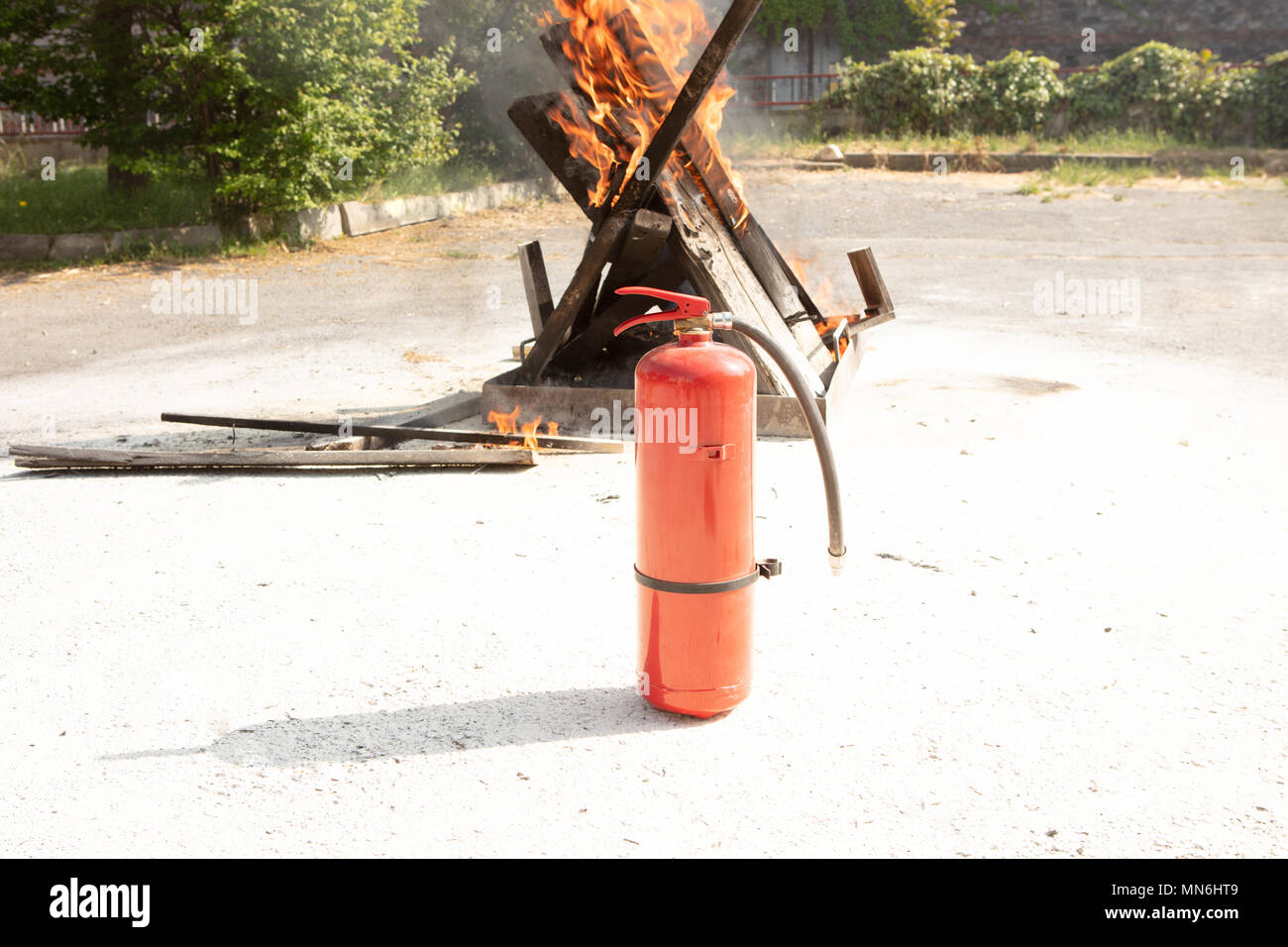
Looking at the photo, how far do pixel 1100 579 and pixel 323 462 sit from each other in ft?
12.1

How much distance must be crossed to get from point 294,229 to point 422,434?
9.27 meters

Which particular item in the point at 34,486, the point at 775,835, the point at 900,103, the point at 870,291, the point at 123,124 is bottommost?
the point at 775,835

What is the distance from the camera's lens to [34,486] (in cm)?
563

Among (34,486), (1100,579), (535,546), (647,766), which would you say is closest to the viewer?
(647,766)

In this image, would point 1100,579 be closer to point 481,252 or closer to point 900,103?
point 481,252

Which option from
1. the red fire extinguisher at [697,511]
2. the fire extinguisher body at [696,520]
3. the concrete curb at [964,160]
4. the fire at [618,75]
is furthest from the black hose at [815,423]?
the concrete curb at [964,160]

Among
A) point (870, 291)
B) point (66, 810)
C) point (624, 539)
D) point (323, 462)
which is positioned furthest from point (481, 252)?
point (66, 810)

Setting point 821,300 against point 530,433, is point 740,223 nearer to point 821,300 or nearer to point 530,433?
point 821,300

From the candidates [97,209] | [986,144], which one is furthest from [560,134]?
[986,144]

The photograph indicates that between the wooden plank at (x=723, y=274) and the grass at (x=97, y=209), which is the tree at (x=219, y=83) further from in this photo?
the wooden plank at (x=723, y=274)

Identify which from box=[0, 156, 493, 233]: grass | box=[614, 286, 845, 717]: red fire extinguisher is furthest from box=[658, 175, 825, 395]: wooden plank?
box=[0, 156, 493, 233]: grass

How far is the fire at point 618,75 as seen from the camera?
20.0ft

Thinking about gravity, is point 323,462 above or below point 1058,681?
above

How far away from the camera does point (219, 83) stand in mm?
12867
